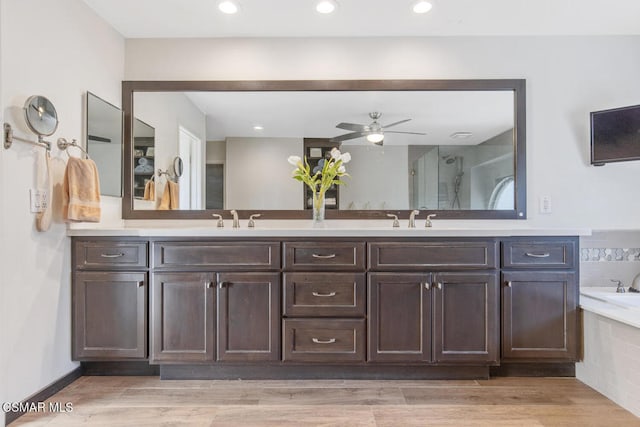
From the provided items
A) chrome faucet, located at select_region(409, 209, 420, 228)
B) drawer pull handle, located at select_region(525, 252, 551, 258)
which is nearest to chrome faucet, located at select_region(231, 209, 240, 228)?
chrome faucet, located at select_region(409, 209, 420, 228)

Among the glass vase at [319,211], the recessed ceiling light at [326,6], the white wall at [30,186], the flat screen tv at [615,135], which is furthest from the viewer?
the glass vase at [319,211]

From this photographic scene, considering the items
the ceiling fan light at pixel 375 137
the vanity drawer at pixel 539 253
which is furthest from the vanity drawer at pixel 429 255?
the ceiling fan light at pixel 375 137

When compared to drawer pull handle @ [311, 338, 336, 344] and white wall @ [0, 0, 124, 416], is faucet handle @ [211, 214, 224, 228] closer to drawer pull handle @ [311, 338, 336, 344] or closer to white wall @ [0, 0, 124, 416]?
white wall @ [0, 0, 124, 416]

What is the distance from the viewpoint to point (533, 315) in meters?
2.23

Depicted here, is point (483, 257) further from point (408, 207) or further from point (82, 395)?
point (82, 395)

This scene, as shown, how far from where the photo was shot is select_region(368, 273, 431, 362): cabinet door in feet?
7.13

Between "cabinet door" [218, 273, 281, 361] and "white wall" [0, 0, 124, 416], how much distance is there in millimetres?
924

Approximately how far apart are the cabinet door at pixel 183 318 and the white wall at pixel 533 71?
153 cm

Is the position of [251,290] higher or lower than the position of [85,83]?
lower

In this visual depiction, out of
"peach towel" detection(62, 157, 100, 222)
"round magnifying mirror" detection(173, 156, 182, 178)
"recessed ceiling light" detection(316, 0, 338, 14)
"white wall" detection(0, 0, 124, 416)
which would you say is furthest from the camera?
"round magnifying mirror" detection(173, 156, 182, 178)

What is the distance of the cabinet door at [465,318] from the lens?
218 cm

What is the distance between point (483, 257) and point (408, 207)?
2.17 feet

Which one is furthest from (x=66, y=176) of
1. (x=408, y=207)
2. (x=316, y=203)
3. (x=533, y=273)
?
(x=533, y=273)
